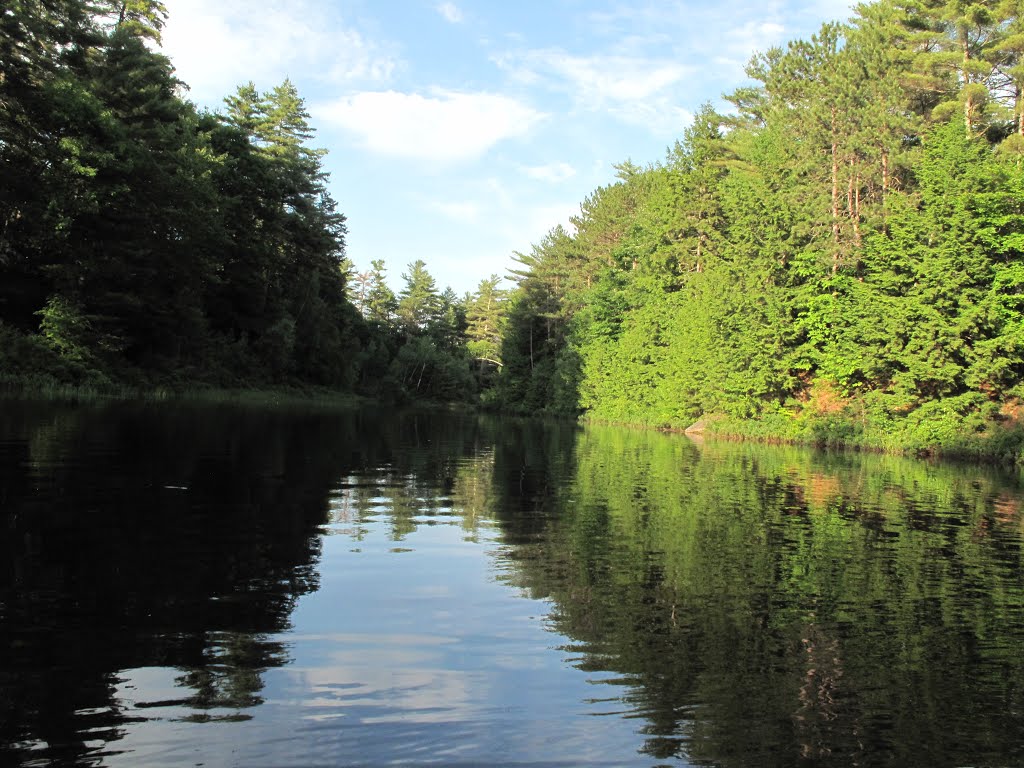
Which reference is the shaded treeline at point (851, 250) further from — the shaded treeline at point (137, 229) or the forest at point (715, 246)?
the shaded treeline at point (137, 229)

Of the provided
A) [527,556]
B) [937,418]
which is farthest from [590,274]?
[527,556]

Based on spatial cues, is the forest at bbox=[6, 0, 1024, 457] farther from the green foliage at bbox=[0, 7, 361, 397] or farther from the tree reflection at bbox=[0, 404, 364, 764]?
the tree reflection at bbox=[0, 404, 364, 764]

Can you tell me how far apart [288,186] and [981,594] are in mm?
64575

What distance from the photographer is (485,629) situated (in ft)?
16.6

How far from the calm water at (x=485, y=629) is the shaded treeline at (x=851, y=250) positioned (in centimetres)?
2011

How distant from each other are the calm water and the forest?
20792 mm

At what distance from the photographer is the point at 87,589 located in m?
5.11

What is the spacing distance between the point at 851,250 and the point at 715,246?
719 inches

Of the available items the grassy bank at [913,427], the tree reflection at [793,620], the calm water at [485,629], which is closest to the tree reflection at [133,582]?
the calm water at [485,629]

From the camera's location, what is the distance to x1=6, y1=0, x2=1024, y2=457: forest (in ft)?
93.4

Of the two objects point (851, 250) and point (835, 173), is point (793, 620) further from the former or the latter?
point (835, 173)

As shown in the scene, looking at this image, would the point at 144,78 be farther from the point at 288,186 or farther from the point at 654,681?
the point at 654,681

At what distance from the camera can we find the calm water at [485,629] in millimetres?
3381

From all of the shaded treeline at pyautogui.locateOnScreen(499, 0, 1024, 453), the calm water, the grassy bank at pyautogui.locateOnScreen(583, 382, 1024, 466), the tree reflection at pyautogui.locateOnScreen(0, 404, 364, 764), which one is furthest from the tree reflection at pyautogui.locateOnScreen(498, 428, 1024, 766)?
the shaded treeline at pyautogui.locateOnScreen(499, 0, 1024, 453)
